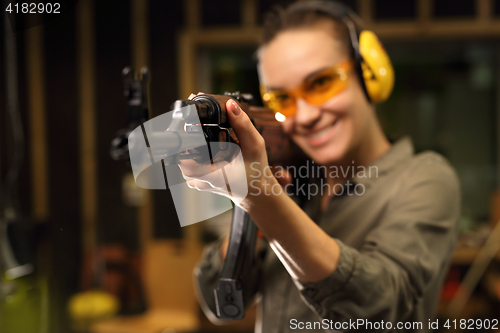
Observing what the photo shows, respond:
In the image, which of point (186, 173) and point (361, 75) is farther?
point (361, 75)

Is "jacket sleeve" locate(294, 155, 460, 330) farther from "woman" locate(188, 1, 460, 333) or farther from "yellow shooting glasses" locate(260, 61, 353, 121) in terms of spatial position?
"yellow shooting glasses" locate(260, 61, 353, 121)

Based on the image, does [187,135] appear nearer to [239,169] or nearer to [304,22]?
[239,169]

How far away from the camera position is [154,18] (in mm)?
2102

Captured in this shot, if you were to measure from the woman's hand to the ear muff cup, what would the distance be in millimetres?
358

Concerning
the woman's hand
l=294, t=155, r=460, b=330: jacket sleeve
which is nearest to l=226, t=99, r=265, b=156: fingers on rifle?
the woman's hand

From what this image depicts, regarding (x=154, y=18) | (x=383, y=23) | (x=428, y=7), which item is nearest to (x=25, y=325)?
(x=154, y=18)

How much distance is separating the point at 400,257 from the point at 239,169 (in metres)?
0.27

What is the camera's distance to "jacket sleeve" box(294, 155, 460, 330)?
406mm

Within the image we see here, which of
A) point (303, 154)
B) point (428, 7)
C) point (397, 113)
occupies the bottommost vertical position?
point (397, 113)

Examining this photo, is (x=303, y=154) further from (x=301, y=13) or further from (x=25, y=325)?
(x=25, y=325)

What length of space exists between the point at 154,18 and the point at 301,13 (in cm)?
178

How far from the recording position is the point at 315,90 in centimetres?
53

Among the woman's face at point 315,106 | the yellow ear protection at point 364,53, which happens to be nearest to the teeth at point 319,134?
the woman's face at point 315,106

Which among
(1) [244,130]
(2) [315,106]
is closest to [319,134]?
(2) [315,106]
